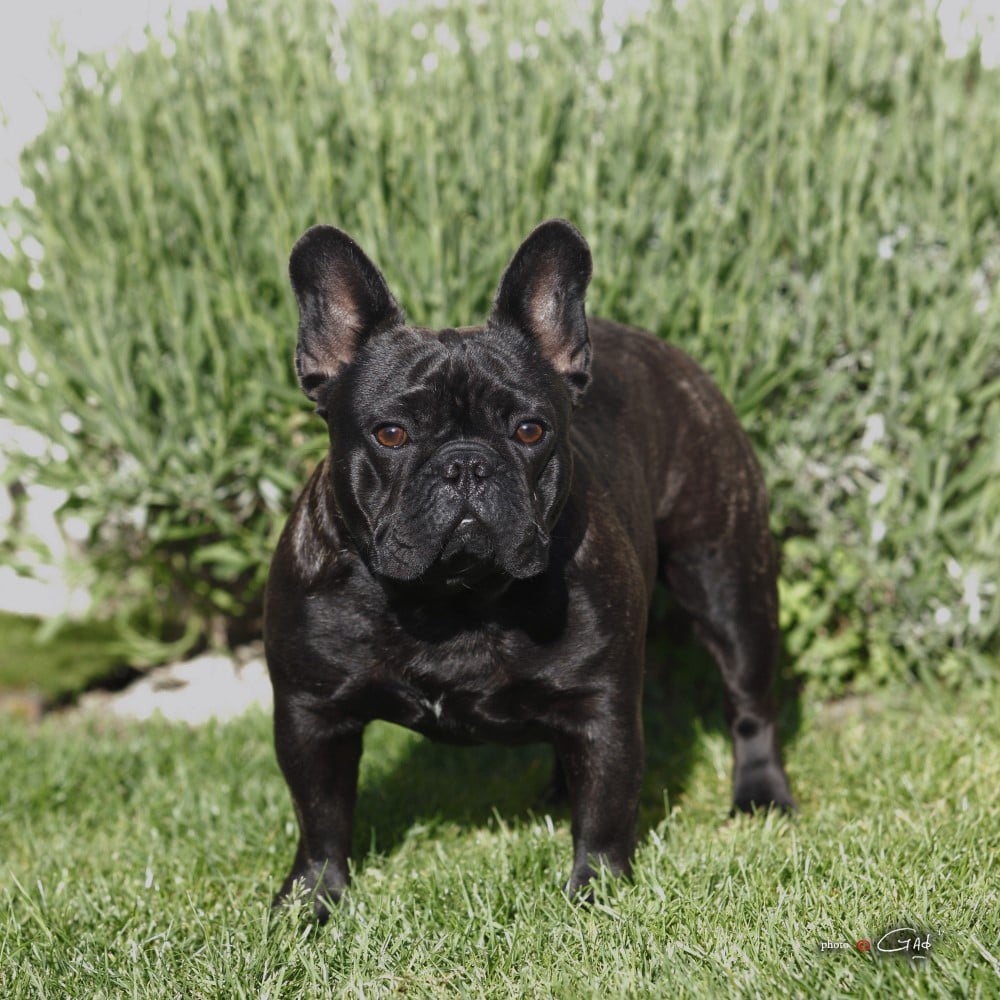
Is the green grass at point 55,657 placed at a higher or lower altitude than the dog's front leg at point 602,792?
lower

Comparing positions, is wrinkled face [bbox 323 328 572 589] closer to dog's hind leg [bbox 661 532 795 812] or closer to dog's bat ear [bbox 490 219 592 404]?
dog's bat ear [bbox 490 219 592 404]

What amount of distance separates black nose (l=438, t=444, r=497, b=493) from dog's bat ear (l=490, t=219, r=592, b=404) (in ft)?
1.71

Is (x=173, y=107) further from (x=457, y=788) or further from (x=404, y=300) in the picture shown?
(x=457, y=788)

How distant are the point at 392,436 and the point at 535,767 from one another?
7.62ft

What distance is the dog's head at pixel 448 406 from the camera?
10.7ft

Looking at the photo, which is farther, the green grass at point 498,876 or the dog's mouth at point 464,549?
the dog's mouth at point 464,549

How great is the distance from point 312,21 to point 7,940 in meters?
3.94

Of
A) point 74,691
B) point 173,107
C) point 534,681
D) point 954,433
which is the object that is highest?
point 173,107

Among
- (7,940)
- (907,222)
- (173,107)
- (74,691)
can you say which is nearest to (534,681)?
(7,940)

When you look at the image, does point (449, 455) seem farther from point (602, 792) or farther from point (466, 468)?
point (602, 792)

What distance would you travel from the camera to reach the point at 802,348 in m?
5.39

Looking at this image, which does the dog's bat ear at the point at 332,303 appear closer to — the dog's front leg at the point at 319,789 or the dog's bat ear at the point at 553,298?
the dog's bat ear at the point at 553,298
